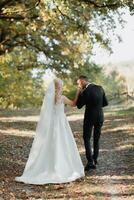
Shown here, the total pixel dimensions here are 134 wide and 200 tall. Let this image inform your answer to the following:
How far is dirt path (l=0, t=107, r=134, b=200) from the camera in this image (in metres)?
11.2

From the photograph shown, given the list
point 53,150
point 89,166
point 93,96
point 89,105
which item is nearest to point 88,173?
point 89,166

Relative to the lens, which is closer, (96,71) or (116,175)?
(116,175)

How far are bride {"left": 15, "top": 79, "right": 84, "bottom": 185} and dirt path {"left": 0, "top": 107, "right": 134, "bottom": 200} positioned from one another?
1.28 feet

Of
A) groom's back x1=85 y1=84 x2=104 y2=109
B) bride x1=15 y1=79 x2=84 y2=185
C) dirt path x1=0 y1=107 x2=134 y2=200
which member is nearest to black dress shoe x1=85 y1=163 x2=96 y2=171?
dirt path x1=0 y1=107 x2=134 y2=200

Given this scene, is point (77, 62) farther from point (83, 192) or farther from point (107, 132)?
point (83, 192)

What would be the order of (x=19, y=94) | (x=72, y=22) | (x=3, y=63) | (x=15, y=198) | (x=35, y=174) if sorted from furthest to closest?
(x=19, y=94) → (x=3, y=63) → (x=72, y=22) → (x=35, y=174) → (x=15, y=198)

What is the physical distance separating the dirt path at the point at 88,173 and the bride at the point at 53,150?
Answer: 39 centimetres

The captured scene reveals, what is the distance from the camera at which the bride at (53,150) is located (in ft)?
42.3

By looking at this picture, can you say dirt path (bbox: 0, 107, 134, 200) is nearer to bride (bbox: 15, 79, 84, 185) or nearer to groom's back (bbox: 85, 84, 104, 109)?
bride (bbox: 15, 79, 84, 185)

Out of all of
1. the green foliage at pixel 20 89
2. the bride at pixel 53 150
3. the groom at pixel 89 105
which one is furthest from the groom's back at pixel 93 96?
the green foliage at pixel 20 89

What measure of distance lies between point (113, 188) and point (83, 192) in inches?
28.7

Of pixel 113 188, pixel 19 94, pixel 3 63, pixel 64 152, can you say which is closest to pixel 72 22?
pixel 64 152

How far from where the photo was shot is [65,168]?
13109mm

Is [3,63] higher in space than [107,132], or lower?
higher
